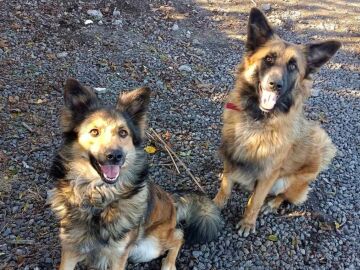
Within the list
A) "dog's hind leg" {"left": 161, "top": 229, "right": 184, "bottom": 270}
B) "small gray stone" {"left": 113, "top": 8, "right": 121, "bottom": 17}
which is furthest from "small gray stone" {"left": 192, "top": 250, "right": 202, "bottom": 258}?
"small gray stone" {"left": 113, "top": 8, "right": 121, "bottom": 17}

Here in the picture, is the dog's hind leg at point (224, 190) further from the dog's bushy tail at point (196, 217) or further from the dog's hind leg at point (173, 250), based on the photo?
the dog's hind leg at point (173, 250)

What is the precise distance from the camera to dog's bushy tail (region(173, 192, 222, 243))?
14.4 ft

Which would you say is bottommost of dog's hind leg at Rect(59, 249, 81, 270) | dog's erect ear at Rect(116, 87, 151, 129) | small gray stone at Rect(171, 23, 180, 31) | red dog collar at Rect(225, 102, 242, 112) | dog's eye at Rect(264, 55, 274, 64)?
dog's hind leg at Rect(59, 249, 81, 270)

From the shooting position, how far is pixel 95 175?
3.67m

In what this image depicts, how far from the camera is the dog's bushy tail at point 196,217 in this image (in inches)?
173

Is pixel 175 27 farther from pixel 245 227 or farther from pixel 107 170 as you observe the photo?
pixel 107 170

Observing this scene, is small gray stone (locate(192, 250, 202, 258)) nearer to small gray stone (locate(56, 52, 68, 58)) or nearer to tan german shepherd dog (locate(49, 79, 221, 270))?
tan german shepherd dog (locate(49, 79, 221, 270))

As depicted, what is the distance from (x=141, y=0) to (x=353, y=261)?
6.34 metres

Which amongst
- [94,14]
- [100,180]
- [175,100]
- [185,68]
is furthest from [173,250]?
[94,14]

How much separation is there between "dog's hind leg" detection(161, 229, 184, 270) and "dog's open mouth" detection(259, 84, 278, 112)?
149 centimetres

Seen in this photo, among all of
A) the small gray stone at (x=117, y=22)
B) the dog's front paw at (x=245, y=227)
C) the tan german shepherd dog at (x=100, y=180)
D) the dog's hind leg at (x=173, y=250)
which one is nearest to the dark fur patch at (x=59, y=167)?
the tan german shepherd dog at (x=100, y=180)

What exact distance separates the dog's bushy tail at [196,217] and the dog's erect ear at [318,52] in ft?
5.80

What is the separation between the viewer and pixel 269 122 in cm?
457

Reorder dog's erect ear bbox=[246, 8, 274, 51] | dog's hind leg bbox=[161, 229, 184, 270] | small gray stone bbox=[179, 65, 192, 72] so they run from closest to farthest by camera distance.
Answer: dog's hind leg bbox=[161, 229, 184, 270] < dog's erect ear bbox=[246, 8, 274, 51] < small gray stone bbox=[179, 65, 192, 72]
